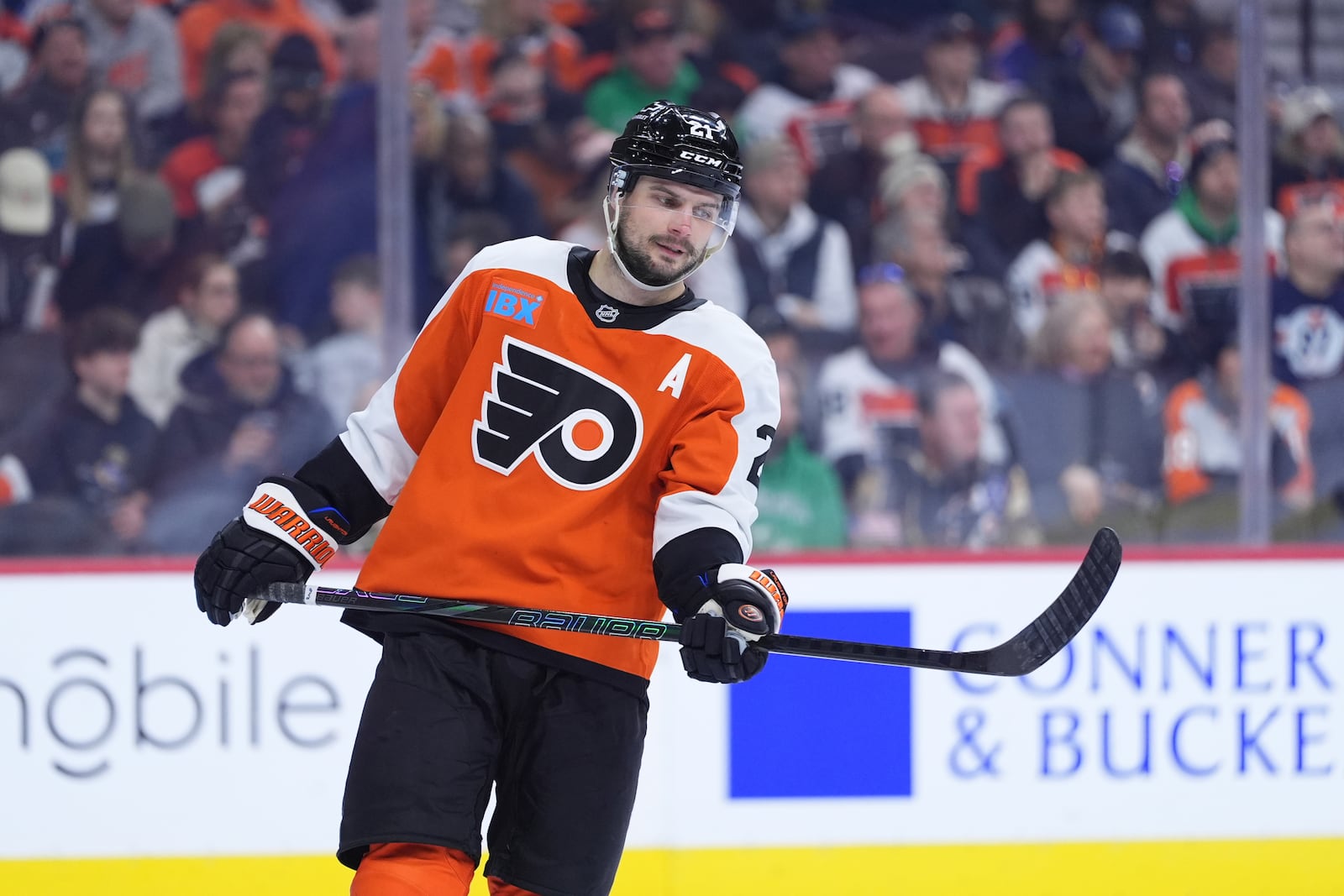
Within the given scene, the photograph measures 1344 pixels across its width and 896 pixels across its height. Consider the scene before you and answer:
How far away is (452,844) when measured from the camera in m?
1.98

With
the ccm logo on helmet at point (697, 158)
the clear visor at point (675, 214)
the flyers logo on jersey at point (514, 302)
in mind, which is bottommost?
the flyers logo on jersey at point (514, 302)

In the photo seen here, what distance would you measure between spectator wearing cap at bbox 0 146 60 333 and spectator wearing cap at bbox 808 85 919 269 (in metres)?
1.87

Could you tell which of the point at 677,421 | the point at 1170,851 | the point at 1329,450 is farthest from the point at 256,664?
the point at 1329,450

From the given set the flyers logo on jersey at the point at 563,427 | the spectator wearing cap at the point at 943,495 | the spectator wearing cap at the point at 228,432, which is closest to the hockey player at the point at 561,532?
the flyers logo on jersey at the point at 563,427

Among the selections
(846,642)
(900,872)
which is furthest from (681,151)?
(900,872)

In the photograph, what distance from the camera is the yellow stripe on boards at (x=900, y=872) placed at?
302 centimetres

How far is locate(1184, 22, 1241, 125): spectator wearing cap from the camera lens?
14.2 feet

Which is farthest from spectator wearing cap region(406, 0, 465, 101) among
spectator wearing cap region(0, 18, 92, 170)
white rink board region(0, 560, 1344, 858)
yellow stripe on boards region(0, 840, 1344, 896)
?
yellow stripe on boards region(0, 840, 1344, 896)

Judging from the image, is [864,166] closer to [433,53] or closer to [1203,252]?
[1203,252]

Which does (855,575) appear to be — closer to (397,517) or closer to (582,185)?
(397,517)

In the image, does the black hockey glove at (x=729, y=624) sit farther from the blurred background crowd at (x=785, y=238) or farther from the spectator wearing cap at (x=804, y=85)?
the spectator wearing cap at (x=804, y=85)

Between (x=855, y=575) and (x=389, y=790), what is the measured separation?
1362mm

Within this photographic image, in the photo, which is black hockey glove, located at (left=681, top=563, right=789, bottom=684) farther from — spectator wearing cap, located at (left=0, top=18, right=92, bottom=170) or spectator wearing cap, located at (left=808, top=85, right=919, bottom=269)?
spectator wearing cap, located at (left=0, top=18, right=92, bottom=170)

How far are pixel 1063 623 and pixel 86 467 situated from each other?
256cm
